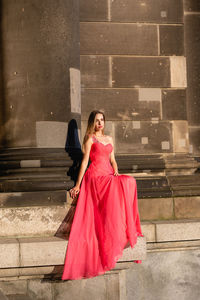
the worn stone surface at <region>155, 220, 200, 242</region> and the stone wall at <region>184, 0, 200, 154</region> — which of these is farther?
the stone wall at <region>184, 0, 200, 154</region>

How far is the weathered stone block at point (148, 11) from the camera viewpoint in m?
7.83

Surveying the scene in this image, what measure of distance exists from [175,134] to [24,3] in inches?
133

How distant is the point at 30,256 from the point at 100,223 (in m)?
0.95

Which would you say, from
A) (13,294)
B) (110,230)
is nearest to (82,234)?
(110,230)

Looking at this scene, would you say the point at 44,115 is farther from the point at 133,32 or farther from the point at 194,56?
the point at 194,56

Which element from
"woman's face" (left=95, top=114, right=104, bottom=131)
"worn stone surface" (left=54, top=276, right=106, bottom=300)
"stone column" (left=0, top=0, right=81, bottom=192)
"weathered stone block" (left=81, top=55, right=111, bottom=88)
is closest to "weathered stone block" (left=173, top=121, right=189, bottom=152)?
"weathered stone block" (left=81, top=55, right=111, bottom=88)

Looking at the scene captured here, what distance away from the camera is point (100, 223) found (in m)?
5.45

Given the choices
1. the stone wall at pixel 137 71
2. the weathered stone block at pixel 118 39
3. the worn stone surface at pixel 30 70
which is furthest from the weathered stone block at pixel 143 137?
the worn stone surface at pixel 30 70

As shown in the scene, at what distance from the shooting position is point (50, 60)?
6305 millimetres

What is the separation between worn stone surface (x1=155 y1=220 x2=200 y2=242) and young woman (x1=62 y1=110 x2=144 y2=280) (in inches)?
19.1

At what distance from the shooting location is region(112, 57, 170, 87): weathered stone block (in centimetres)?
780

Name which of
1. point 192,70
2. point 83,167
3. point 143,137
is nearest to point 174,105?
point 143,137

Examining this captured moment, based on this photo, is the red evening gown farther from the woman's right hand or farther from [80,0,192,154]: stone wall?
[80,0,192,154]: stone wall

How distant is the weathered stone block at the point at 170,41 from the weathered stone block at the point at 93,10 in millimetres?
1045
